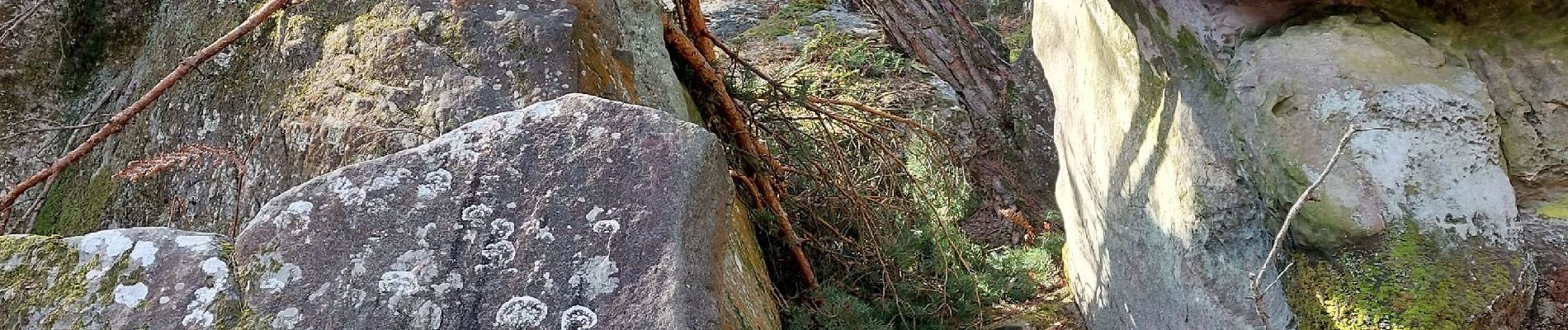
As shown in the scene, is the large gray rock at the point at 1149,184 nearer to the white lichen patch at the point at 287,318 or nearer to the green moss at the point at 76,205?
the white lichen patch at the point at 287,318

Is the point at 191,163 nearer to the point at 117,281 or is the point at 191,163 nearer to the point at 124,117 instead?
the point at 124,117

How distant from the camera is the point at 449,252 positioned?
5.77 ft

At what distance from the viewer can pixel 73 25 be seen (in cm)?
302

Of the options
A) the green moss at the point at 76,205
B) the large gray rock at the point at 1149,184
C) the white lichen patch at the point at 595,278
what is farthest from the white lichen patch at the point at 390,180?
the large gray rock at the point at 1149,184

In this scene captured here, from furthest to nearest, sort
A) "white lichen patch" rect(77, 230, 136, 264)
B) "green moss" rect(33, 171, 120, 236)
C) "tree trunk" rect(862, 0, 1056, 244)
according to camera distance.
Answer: "tree trunk" rect(862, 0, 1056, 244)
"green moss" rect(33, 171, 120, 236)
"white lichen patch" rect(77, 230, 136, 264)

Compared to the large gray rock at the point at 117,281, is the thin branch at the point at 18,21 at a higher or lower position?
higher

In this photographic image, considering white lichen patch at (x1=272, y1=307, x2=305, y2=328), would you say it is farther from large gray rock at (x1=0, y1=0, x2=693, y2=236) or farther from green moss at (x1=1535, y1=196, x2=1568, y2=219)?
green moss at (x1=1535, y1=196, x2=1568, y2=219)

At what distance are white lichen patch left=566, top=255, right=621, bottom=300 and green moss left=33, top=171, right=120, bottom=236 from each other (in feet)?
5.24

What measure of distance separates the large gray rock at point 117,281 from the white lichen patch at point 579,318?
0.51 metres

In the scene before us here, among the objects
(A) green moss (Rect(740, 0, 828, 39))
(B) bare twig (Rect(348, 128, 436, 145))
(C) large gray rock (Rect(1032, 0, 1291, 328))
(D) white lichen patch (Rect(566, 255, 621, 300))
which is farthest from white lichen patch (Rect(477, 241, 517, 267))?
(A) green moss (Rect(740, 0, 828, 39))

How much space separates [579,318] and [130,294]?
70 centimetres

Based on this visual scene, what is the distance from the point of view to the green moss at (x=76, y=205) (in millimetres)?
2715

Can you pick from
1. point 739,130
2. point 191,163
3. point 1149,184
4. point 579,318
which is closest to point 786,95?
A: point 739,130

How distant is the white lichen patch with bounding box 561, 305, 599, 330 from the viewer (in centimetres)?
168
